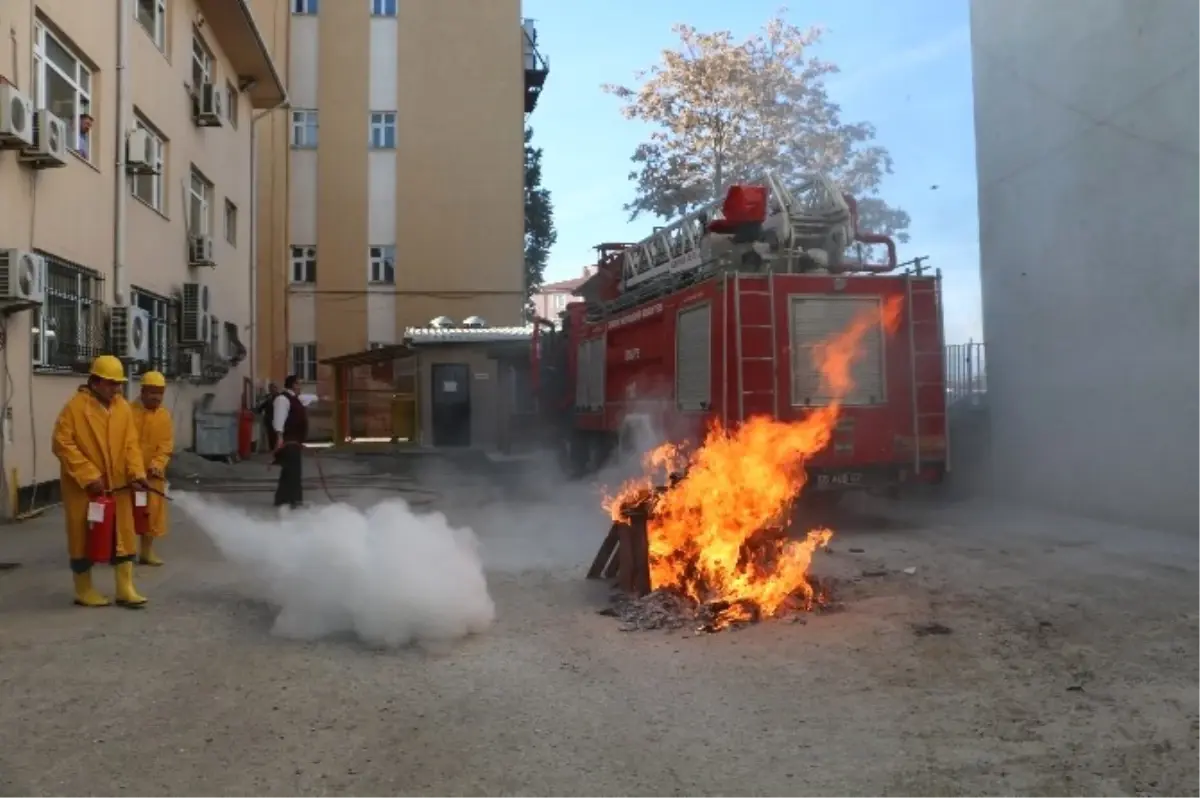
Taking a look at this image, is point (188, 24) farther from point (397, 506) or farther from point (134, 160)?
point (397, 506)

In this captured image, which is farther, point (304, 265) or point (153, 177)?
point (304, 265)

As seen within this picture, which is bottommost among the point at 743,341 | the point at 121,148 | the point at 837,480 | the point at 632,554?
the point at 632,554

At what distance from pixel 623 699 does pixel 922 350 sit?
6.77m

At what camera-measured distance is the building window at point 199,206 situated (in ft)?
58.3

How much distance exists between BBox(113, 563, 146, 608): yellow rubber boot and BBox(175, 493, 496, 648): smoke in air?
100 centimetres

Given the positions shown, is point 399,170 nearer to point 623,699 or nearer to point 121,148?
point 121,148

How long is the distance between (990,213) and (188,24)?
14.1 m

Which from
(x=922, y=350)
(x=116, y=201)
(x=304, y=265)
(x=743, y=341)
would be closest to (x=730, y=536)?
(x=743, y=341)

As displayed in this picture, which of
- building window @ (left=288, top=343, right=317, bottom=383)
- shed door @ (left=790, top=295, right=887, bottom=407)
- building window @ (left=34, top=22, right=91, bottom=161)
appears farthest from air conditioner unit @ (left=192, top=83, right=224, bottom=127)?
shed door @ (left=790, top=295, right=887, bottom=407)

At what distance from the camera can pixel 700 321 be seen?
34.7ft

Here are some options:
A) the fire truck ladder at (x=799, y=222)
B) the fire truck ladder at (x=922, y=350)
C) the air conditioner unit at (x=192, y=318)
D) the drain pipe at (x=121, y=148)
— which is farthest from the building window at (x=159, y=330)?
the fire truck ladder at (x=922, y=350)

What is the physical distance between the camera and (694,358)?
1070cm

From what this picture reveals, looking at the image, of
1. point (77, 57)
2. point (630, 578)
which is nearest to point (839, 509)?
point (630, 578)

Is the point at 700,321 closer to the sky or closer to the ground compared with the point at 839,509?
closer to the sky
